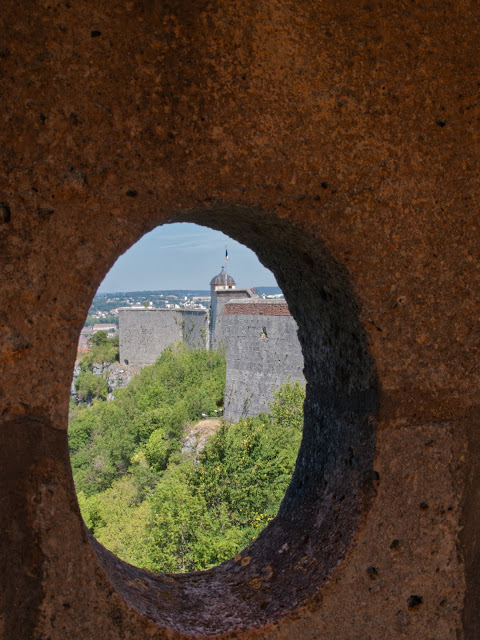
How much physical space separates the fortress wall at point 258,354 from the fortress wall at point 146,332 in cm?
1274

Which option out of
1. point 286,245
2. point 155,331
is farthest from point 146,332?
point 286,245

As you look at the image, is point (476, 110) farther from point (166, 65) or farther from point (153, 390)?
point (153, 390)

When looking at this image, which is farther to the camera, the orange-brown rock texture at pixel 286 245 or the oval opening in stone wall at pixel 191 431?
the oval opening in stone wall at pixel 191 431

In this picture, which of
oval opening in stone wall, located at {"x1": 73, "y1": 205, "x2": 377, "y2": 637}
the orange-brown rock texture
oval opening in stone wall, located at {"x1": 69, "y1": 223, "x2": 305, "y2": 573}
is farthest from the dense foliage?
the orange-brown rock texture

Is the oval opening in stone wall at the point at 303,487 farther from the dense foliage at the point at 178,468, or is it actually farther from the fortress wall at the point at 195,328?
the fortress wall at the point at 195,328

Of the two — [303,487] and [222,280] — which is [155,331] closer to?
[222,280]

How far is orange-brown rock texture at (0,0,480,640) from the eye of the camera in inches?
47.1

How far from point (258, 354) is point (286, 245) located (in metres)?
14.0

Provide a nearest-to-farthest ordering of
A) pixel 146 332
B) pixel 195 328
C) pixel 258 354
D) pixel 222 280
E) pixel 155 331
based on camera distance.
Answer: pixel 258 354
pixel 195 328
pixel 155 331
pixel 146 332
pixel 222 280

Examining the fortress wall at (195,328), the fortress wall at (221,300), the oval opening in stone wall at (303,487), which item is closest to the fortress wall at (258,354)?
the fortress wall at (221,300)

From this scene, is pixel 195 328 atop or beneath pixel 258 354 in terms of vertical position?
beneath

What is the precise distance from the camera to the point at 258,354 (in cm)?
1554

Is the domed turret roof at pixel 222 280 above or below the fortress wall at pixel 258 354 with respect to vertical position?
above

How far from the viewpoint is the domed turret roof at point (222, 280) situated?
31984 millimetres
